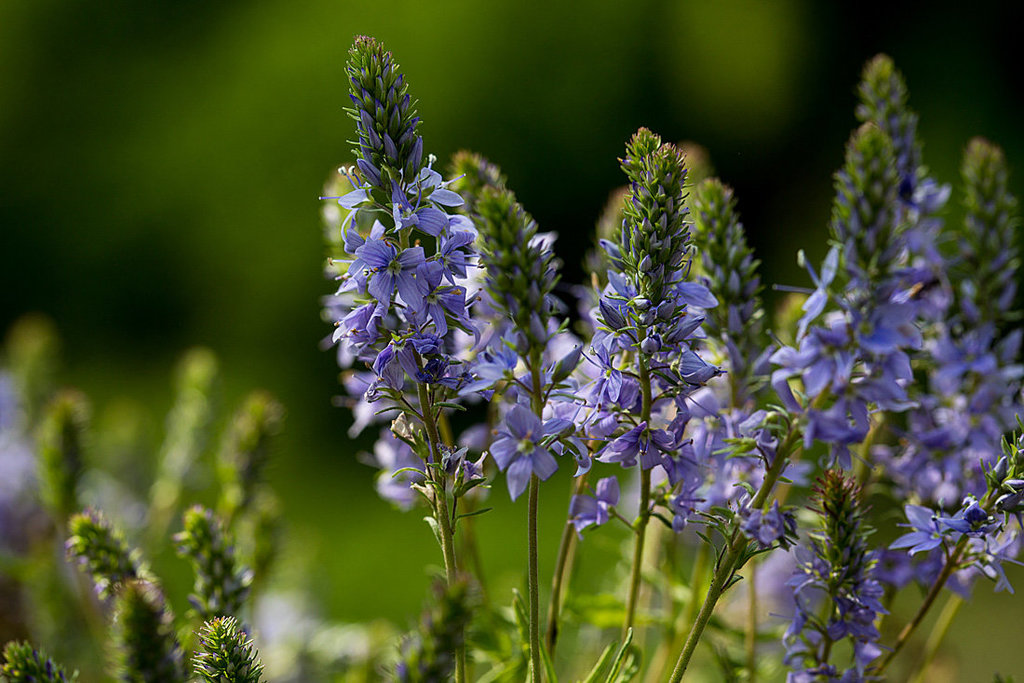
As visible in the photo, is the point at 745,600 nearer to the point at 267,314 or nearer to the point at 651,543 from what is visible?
the point at 651,543

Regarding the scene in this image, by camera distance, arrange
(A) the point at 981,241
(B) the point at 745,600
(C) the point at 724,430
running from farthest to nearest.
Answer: (B) the point at 745,600 → (A) the point at 981,241 → (C) the point at 724,430

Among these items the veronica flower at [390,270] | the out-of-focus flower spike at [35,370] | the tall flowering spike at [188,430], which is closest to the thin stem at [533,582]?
the veronica flower at [390,270]

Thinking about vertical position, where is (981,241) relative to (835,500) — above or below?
above

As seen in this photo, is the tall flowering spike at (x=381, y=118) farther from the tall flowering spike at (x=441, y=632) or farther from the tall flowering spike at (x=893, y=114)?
the tall flowering spike at (x=893, y=114)

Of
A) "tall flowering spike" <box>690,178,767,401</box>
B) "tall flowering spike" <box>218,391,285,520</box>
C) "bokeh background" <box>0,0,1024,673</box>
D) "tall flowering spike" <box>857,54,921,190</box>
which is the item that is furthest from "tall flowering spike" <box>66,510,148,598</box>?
"bokeh background" <box>0,0,1024,673</box>

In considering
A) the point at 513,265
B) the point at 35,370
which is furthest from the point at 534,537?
the point at 35,370

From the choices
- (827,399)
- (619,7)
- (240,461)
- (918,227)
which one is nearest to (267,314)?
(619,7)

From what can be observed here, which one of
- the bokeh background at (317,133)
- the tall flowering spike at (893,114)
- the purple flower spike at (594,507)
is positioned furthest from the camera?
the bokeh background at (317,133)
